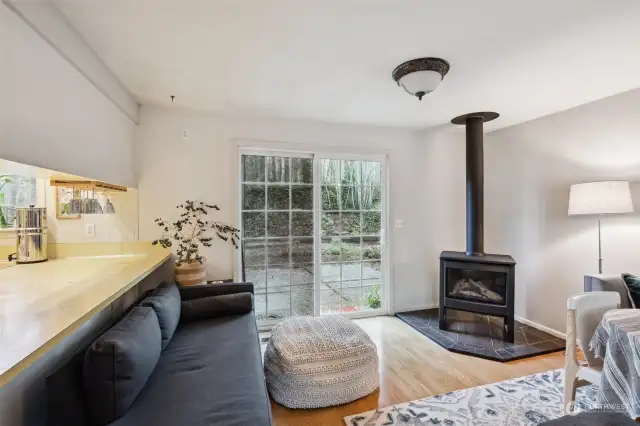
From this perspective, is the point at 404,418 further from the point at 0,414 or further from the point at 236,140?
the point at 236,140

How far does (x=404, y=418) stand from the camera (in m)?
1.93

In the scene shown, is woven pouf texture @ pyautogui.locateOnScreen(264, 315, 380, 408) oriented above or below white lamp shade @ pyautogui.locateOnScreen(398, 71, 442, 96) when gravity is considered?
below

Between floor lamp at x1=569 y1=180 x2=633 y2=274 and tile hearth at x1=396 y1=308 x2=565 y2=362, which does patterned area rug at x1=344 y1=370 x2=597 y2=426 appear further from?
floor lamp at x1=569 y1=180 x2=633 y2=274

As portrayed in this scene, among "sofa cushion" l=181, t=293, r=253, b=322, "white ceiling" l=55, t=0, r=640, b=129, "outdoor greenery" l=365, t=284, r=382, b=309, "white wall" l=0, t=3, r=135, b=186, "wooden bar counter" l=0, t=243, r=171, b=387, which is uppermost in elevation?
"white ceiling" l=55, t=0, r=640, b=129

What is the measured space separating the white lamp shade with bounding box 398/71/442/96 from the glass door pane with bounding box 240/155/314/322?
1602mm

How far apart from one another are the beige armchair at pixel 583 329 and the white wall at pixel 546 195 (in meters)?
1.28

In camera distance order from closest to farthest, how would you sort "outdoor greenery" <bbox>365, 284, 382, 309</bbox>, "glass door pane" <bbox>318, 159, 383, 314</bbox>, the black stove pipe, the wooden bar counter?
the wooden bar counter, the black stove pipe, "glass door pane" <bbox>318, 159, 383, 314</bbox>, "outdoor greenery" <bbox>365, 284, 382, 309</bbox>

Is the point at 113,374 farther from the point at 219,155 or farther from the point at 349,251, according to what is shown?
the point at 349,251

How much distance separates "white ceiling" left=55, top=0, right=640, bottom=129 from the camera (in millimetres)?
1563

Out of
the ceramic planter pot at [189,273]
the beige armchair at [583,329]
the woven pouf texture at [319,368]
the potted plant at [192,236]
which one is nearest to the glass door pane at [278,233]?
the potted plant at [192,236]

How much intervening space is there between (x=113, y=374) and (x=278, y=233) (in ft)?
7.44

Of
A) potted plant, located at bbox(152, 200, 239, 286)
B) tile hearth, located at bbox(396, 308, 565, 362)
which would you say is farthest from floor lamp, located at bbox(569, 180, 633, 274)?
potted plant, located at bbox(152, 200, 239, 286)

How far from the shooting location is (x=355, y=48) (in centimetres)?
193

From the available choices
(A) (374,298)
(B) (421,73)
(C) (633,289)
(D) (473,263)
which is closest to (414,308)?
(A) (374,298)
